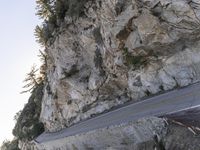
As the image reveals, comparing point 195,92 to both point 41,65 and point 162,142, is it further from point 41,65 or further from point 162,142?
point 41,65

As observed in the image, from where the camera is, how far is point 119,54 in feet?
94.2

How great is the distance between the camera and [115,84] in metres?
31.0

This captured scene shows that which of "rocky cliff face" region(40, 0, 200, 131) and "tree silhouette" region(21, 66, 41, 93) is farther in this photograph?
"tree silhouette" region(21, 66, 41, 93)

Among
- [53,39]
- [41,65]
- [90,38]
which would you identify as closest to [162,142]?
[90,38]

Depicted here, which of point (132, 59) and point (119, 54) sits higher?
point (119, 54)

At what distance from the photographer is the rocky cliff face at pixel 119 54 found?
76.2ft

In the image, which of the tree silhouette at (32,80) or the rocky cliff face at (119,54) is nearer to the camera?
the rocky cliff face at (119,54)

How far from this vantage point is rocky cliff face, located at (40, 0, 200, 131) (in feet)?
76.2

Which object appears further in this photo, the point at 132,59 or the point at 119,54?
the point at 119,54

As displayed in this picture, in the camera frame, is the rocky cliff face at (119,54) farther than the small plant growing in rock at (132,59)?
No

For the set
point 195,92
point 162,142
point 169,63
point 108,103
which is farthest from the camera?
point 108,103

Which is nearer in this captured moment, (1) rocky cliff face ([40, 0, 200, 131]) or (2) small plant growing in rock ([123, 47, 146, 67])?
(1) rocky cliff face ([40, 0, 200, 131])

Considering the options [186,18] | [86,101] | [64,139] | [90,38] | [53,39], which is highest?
[53,39]

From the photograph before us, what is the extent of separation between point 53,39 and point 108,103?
1366 cm
